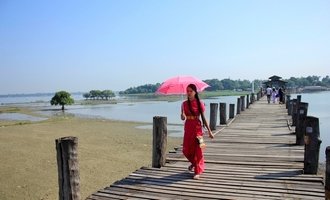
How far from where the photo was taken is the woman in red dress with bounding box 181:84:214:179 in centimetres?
617

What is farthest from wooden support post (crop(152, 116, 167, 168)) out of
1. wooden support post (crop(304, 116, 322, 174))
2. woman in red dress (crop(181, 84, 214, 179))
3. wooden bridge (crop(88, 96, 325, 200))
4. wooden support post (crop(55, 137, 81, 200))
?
wooden support post (crop(304, 116, 322, 174))

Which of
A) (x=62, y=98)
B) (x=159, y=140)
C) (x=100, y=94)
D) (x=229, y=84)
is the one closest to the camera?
(x=159, y=140)

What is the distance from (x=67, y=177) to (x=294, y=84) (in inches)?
5714

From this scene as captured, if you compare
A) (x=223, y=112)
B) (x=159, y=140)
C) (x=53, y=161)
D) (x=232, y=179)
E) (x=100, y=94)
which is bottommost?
(x=53, y=161)

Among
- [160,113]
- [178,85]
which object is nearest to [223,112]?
[178,85]

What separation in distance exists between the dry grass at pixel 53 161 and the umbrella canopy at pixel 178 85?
6.10m

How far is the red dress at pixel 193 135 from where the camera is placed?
20.4ft

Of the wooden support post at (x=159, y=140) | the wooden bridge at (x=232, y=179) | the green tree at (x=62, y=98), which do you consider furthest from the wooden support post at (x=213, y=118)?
the green tree at (x=62, y=98)

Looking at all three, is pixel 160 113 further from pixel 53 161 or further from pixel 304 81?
pixel 304 81

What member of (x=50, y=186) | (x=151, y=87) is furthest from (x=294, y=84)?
(x=50, y=186)

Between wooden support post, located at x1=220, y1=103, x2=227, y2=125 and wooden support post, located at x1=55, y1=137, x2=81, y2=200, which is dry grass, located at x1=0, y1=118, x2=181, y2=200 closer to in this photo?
wooden support post, located at x1=220, y1=103, x2=227, y2=125

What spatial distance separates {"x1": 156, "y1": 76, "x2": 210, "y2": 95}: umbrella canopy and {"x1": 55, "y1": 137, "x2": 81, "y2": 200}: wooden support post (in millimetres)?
2785

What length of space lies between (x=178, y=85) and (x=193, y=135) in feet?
4.13

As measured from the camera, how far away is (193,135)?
630cm
